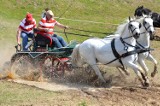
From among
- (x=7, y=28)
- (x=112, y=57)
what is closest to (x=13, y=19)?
(x=7, y=28)

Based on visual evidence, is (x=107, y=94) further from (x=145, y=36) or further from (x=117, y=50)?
(x=145, y=36)

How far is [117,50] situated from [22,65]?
2.82 metres

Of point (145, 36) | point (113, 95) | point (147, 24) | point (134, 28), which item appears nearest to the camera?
point (113, 95)

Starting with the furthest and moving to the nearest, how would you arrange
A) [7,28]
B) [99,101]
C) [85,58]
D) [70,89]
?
[7,28] → [85,58] → [70,89] → [99,101]

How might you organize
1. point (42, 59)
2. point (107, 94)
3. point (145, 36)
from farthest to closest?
point (42, 59) → point (145, 36) → point (107, 94)

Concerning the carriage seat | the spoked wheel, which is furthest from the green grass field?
the carriage seat

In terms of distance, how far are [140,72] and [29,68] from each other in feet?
10.1

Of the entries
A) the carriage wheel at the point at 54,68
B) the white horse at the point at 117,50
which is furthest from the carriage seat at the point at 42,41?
the white horse at the point at 117,50

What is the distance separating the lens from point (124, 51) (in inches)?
431

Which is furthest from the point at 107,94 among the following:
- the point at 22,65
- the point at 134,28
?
the point at 22,65

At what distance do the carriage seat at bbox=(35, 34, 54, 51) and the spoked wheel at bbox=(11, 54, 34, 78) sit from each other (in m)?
0.43

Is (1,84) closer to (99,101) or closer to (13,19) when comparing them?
(99,101)

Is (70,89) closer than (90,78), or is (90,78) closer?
(70,89)

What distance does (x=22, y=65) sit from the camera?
1232 cm
